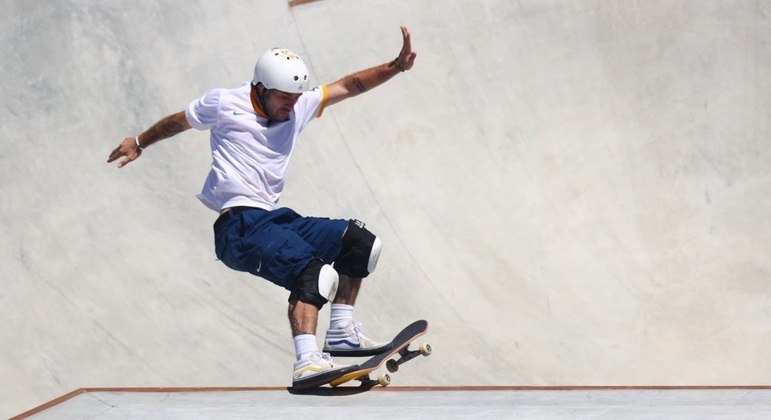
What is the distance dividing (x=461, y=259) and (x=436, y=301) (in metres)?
0.54

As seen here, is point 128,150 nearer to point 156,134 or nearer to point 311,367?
point 156,134

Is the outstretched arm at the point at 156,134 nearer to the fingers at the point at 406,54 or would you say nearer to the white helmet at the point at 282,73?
the white helmet at the point at 282,73

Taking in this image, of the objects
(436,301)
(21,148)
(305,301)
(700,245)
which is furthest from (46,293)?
(700,245)

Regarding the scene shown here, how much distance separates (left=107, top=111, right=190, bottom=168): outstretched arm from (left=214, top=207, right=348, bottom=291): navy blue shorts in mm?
643

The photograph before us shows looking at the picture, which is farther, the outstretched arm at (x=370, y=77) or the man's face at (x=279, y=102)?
the outstretched arm at (x=370, y=77)

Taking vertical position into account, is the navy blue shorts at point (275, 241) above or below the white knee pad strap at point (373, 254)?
above

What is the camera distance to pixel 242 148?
23.5ft

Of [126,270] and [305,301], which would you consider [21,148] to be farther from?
[305,301]

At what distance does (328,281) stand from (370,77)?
1247 millimetres

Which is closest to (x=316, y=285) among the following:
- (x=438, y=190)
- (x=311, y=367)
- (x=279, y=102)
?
(x=311, y=367)

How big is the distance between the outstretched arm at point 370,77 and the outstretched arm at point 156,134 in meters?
0.88

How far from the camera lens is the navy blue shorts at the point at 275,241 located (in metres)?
7.06

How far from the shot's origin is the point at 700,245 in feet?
38.8

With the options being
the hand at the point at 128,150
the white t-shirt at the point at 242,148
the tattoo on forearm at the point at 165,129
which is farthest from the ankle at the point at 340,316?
the hand at the point at 128,150
